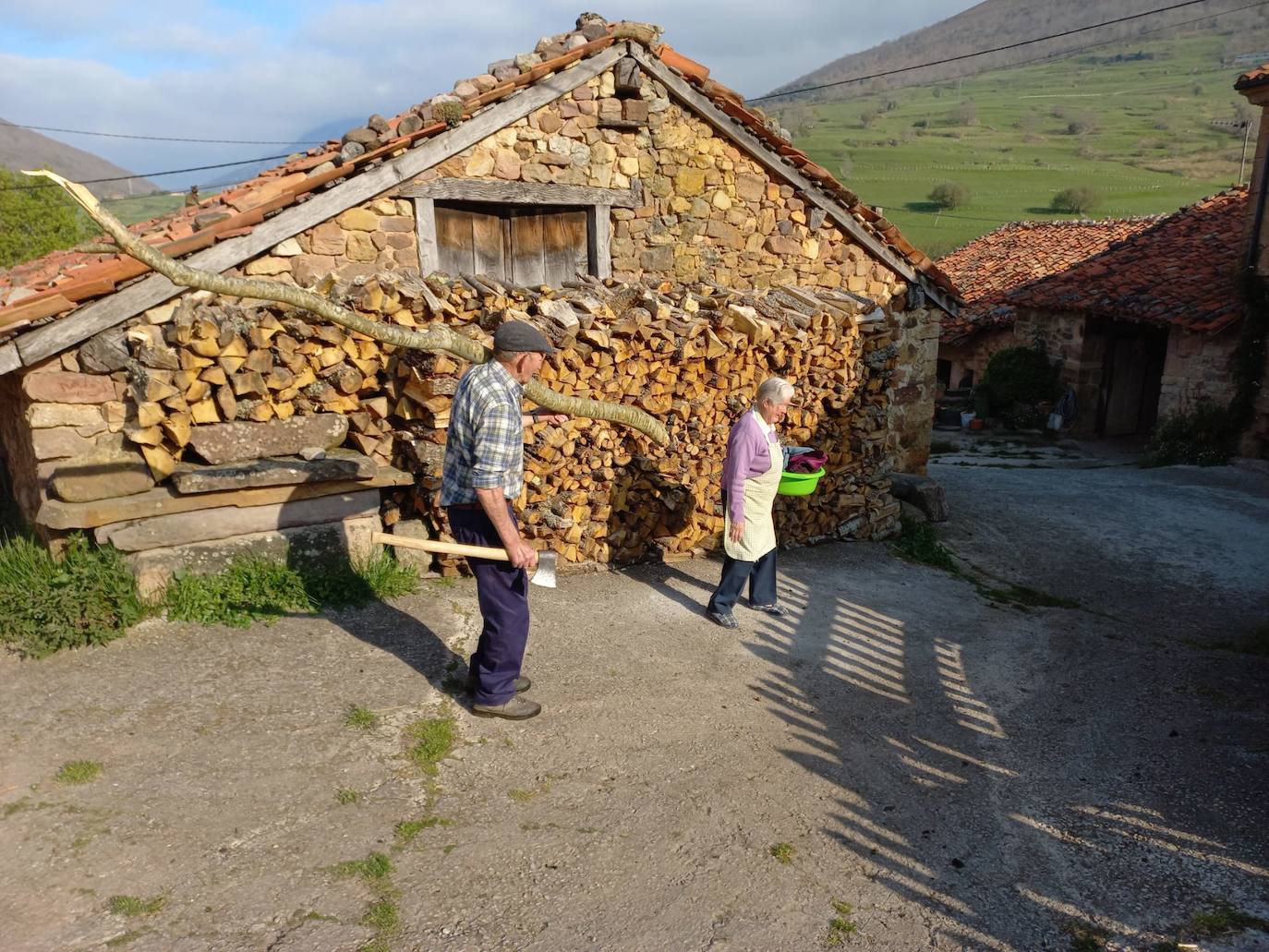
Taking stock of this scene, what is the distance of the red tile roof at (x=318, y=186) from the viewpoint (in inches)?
219

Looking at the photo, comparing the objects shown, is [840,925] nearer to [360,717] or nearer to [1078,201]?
[360,717]

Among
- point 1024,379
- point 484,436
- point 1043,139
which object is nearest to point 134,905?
point 484,436

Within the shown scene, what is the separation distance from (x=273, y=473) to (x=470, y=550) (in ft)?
7.16

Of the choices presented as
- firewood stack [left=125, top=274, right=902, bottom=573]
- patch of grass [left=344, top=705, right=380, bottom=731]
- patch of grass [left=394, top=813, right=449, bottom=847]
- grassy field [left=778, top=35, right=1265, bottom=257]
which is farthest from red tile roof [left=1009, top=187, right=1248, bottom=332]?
grassy field [left=778, top=35, right=1265, bottom=257]

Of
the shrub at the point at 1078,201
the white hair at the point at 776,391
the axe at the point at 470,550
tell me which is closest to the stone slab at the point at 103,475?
the axe at the point at 470,550

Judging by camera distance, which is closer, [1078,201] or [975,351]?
[975,351]

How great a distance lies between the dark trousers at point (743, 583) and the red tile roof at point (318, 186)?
14.1ft

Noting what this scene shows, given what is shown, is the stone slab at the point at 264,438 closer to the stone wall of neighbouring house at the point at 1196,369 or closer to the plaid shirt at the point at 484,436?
the plaid shirt at the point at 484,436

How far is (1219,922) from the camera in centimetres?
354

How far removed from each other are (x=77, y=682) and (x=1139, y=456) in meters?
17.8

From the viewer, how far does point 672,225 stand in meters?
8.56

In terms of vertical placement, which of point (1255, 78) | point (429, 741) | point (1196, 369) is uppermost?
point (1255, 78)

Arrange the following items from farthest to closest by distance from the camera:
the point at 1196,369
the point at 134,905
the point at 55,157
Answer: the point at 55,157 < the point at 1196,369 < the point at 134,905

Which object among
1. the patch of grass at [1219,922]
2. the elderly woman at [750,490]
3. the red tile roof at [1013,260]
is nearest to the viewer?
the patch of grass at [1219,922]
